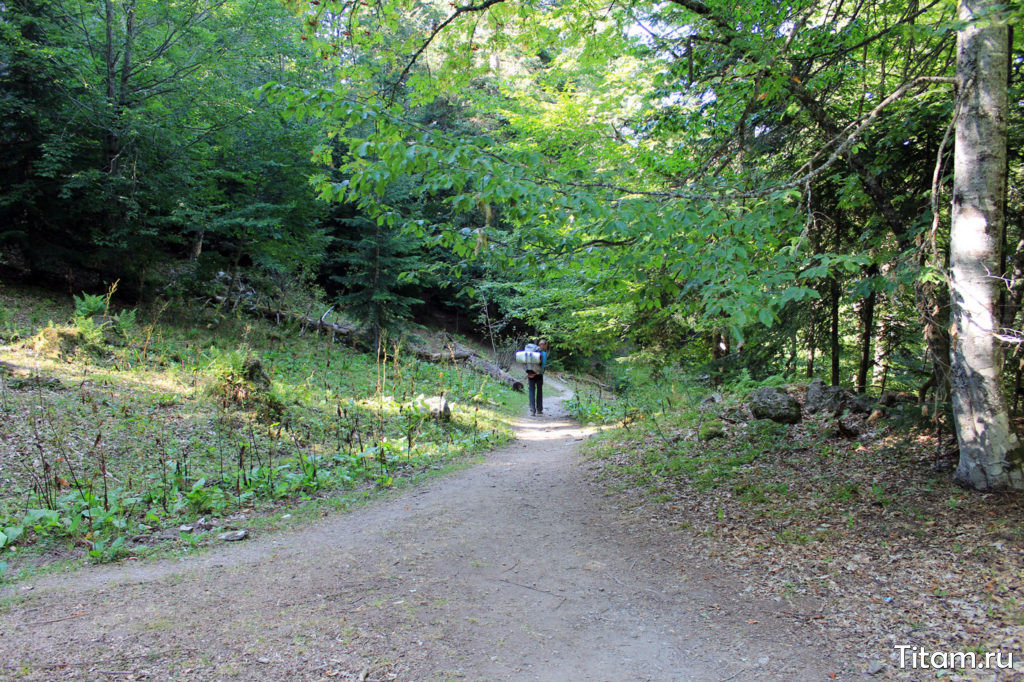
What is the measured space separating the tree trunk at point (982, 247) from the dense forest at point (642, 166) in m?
0.02

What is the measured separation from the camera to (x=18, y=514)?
15.1ft

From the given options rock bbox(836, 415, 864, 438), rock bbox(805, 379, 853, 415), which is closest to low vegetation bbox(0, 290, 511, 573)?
rock bbox(805, 379, 853, 415)

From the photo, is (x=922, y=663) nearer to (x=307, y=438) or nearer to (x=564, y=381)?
(x=307, y=438)

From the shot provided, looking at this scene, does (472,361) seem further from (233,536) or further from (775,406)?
(233,536)

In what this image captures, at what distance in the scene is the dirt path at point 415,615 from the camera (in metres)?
2.79

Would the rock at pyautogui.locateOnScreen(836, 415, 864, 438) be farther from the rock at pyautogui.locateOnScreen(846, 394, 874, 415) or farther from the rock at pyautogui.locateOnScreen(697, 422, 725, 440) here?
the rock at pyautogui.locateOnScreen(697, 422, 725, 440)

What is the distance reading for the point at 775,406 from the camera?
7.52 m

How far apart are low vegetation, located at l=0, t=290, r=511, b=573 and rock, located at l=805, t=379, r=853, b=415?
16.2 ft

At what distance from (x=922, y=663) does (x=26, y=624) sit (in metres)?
4.94

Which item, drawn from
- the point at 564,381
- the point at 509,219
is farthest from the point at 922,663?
the point at 564,381

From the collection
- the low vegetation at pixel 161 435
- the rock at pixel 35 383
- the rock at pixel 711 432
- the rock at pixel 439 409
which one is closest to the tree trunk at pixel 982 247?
the rock at pixel 711 432

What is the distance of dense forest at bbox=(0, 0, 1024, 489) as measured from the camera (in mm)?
4285

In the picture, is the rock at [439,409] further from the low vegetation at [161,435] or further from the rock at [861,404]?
the rock at [861,404]

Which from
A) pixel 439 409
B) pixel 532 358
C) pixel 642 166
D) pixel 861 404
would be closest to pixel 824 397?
pixel 861 404
